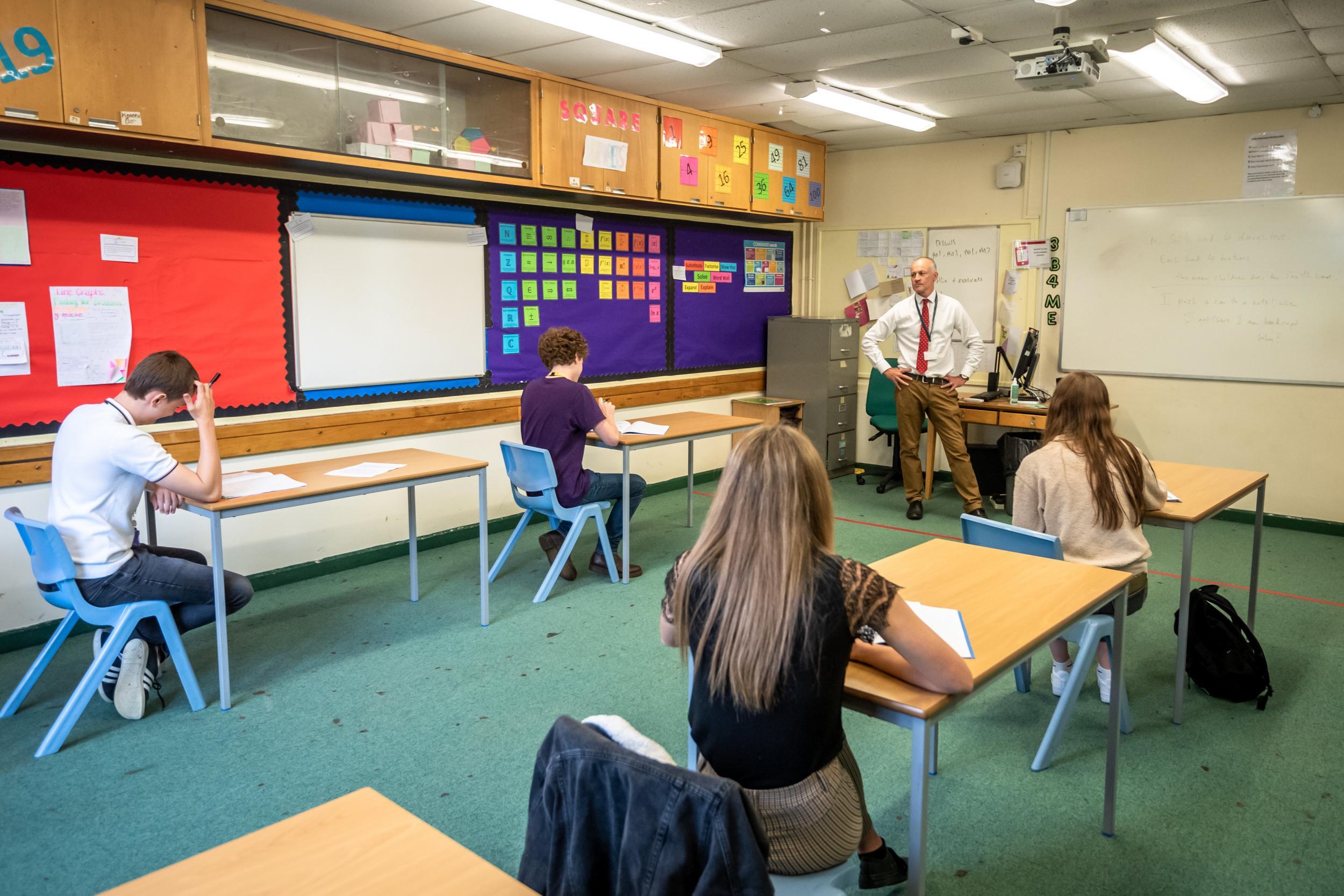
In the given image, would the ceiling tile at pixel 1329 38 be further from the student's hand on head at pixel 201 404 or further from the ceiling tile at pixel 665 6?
the student's hand on head at pixel 201 404

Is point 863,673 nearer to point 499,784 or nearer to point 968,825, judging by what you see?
point 968,825

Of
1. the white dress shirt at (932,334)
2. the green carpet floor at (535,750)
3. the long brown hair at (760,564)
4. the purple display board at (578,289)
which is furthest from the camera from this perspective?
the white dress shirt at (932,334)

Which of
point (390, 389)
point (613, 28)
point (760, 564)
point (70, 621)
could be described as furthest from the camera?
point (390, 389)

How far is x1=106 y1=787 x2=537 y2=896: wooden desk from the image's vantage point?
109 centimetres

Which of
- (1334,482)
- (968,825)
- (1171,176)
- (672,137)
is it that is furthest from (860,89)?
(968,825)

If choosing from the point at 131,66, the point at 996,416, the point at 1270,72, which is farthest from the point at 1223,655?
the point at 131,66

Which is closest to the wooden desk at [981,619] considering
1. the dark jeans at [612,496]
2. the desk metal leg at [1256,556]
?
the desk metal leg at [1256,556]

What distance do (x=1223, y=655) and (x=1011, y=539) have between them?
1.15m

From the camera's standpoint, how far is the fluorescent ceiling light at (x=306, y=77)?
360cm

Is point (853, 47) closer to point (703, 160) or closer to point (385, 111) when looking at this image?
point (703, 160)

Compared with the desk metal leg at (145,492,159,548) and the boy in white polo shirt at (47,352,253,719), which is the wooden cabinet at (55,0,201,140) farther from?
the desk metal leg at (145,492,159,548)

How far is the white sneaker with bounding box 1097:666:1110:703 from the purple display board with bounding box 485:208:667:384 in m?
3.49

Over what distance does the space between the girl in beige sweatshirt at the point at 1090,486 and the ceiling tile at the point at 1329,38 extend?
242 cm

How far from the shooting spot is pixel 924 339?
6152mm
